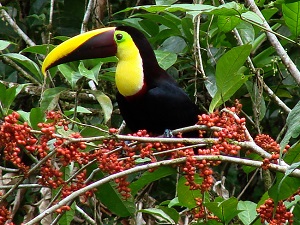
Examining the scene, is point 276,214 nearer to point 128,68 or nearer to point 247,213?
point 247,213

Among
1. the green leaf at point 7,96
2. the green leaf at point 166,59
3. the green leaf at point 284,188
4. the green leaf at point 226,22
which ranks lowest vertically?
the green leaf at point 166,59

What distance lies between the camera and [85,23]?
10.7 ft

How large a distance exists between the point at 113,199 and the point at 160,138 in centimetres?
53

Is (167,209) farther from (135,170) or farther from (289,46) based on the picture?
(289,46)

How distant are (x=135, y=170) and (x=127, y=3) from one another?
2.20 metres

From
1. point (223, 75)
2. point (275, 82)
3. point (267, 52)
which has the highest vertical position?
point (223, 75)

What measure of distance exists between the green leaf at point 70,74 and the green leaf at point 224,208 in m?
0.72

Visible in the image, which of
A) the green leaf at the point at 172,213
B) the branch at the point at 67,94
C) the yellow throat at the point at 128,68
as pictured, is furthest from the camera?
the branch at the point at 67,94

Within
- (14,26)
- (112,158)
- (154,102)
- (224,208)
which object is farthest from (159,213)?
(14,26)

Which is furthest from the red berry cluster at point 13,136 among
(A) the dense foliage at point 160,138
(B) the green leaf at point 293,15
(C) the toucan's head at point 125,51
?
(C) the toucan's head at point 125,51

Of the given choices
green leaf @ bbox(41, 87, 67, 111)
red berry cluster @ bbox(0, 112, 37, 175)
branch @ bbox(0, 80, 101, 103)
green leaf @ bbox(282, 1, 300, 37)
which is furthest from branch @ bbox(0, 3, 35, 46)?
red berry cluster @ bbox(0, 112, 37, 175)

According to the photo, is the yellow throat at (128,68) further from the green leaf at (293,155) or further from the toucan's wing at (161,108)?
the green leaf at (293,155)

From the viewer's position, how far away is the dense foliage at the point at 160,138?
6.09 feet

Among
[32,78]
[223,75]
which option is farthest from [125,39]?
[223,75]
